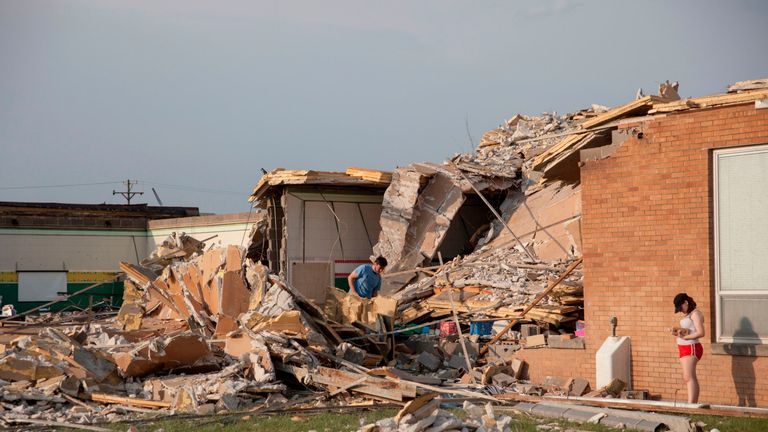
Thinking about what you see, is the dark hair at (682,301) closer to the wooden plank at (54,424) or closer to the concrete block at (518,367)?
the concrete block at (518,367)

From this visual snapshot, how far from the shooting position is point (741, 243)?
12219 millimetres

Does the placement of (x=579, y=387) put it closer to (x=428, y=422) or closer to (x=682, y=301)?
(x=682, y=301)

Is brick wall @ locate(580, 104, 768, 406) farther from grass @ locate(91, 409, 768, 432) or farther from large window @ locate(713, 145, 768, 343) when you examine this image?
grass @ locate(91, 409, 768, 432)

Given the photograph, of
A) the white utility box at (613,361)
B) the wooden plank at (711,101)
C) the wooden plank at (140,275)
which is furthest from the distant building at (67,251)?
the wooden plank at (711,101)

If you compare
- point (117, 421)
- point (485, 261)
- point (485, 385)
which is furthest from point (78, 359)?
point (485, 261)

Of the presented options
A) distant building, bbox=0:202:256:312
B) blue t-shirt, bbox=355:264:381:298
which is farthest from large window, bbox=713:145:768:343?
distant building, bbox=0:202:256:312

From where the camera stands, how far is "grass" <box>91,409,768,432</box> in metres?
10.2

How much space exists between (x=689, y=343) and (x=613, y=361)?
1.39 metres

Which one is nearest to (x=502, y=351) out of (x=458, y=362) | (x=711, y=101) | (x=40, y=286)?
(x=458, y=362)

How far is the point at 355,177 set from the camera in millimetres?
22062

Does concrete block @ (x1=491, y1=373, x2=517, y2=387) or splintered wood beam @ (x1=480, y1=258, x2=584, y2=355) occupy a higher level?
splintered wood beam @ (x1=480, y1=258, x2=584, y2=355)

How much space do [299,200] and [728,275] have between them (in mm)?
11837

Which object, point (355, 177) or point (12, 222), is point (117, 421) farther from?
point (12, 222)

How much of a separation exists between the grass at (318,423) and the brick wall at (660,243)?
67.7 inches
